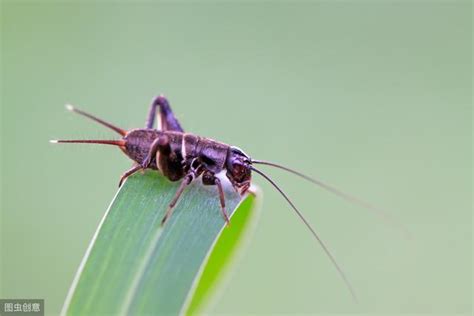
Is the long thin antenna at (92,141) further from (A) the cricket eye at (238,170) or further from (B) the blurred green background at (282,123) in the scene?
(B) the blurred green background at (282,123)

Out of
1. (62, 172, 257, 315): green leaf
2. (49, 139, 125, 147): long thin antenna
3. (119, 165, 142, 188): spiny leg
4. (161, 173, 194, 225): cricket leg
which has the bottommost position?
(62, 172, 257, 315): green leaf

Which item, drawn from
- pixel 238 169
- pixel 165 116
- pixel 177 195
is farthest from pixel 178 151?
pixel 177 195

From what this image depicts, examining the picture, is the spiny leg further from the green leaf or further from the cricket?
the green leaf

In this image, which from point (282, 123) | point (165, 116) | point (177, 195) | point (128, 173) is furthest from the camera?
point (282, 123)

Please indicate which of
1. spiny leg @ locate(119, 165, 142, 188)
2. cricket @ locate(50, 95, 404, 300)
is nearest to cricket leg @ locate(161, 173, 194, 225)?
cricket @ locate(50, 95, 404, 300)

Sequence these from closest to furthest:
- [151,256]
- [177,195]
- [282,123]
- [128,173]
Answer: [151,256] → [177,195] → [128,173] → [282,123]

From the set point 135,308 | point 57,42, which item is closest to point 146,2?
point 57,42

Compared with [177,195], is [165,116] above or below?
above

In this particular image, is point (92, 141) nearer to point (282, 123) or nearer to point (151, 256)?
point (151, 256)
